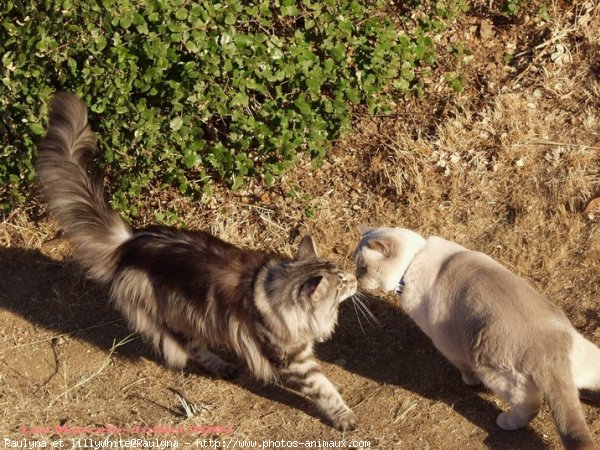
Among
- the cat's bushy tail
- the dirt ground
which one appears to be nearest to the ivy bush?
the cat's bushy tail

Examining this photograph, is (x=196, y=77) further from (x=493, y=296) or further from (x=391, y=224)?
(x=493, y=296)

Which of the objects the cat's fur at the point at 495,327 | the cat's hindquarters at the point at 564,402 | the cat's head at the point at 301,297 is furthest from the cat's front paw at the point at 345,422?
the cat's hindquarters at the point at 564,402

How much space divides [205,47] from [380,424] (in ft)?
8.29

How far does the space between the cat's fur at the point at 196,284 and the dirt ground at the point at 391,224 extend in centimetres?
33

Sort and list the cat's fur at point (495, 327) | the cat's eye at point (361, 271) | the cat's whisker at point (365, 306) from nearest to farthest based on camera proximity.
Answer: the cat's fur at point (495, 327) → the cat's eye at point (361, 271) → the cat's whisker at point (365, 306)

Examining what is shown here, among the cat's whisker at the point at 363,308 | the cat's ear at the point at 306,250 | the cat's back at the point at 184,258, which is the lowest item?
the cat's whisker at the point at 363,308

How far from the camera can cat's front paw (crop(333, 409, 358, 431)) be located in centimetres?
462

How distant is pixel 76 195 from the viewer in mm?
5020

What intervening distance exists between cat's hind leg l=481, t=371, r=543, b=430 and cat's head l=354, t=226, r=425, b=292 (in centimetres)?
81

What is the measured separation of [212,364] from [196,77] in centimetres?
184

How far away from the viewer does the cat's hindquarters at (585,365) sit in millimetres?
4188

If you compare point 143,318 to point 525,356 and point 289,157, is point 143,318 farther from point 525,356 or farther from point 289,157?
point 525,356

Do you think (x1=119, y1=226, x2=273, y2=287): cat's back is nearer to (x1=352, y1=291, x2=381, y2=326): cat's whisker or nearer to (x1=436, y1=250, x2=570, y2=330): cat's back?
(x1=352, y1=291, x2=381, y2=326): cat's whisker

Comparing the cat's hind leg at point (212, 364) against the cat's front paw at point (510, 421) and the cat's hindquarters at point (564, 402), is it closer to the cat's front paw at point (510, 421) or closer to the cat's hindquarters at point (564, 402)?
the cat's front paw at point (510, 421)
